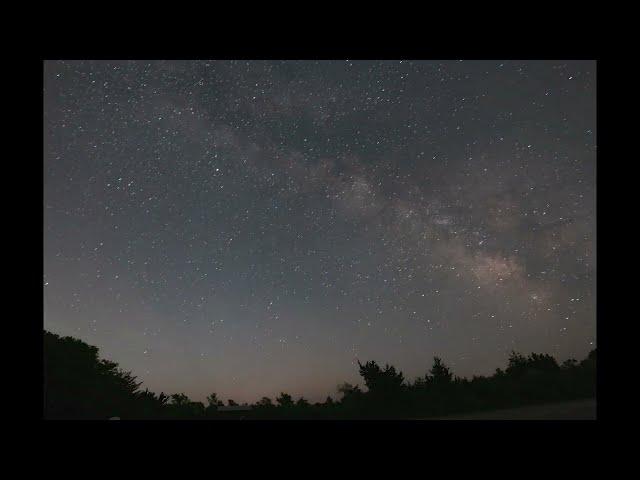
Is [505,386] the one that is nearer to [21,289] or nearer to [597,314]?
[597,314]

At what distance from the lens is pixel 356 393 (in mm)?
13094

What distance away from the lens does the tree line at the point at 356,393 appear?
10805 millimetres

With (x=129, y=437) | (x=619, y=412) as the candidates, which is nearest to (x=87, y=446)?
(x=129, y=437)

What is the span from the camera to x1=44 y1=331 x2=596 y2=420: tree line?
10.8 m

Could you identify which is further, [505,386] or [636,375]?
[505,386]

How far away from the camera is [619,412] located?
2191 mm

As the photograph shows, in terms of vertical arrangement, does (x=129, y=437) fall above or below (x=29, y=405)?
below

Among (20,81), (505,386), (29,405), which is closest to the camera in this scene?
(29,405)

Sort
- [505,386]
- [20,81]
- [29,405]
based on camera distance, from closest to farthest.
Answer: [29,405] → [20,81] → [505,386]

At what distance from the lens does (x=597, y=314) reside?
2.31 metres

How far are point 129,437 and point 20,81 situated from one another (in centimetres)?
192
